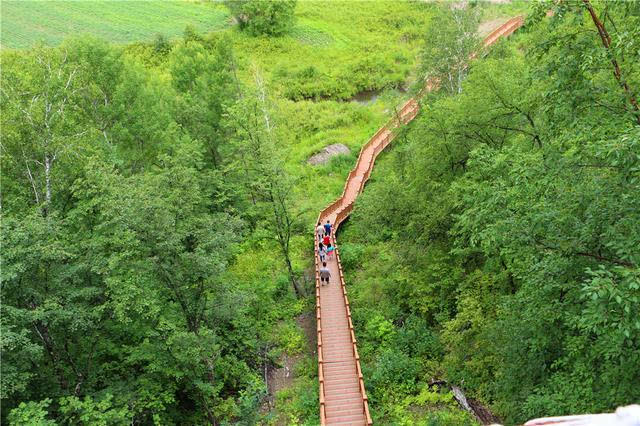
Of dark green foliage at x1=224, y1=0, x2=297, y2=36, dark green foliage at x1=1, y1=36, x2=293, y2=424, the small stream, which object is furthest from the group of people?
dark green foliage at x1=224, y1=0, x2=297, y2=36

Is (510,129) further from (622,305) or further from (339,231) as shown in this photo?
(339,231)

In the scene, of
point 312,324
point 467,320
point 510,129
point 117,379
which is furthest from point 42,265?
point 510,129

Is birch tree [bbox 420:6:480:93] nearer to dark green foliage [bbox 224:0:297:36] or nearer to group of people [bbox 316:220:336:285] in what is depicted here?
group of people [bbox 316:220:336:285]

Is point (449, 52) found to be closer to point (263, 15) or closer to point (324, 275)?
point (324, 275)

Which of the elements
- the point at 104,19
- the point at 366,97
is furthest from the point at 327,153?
the point at 104,19

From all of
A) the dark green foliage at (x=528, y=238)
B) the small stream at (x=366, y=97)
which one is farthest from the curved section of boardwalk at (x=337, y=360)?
the small stream at (x=366, y=97)

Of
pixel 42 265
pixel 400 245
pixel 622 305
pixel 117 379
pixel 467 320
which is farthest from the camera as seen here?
pixel 400 245
